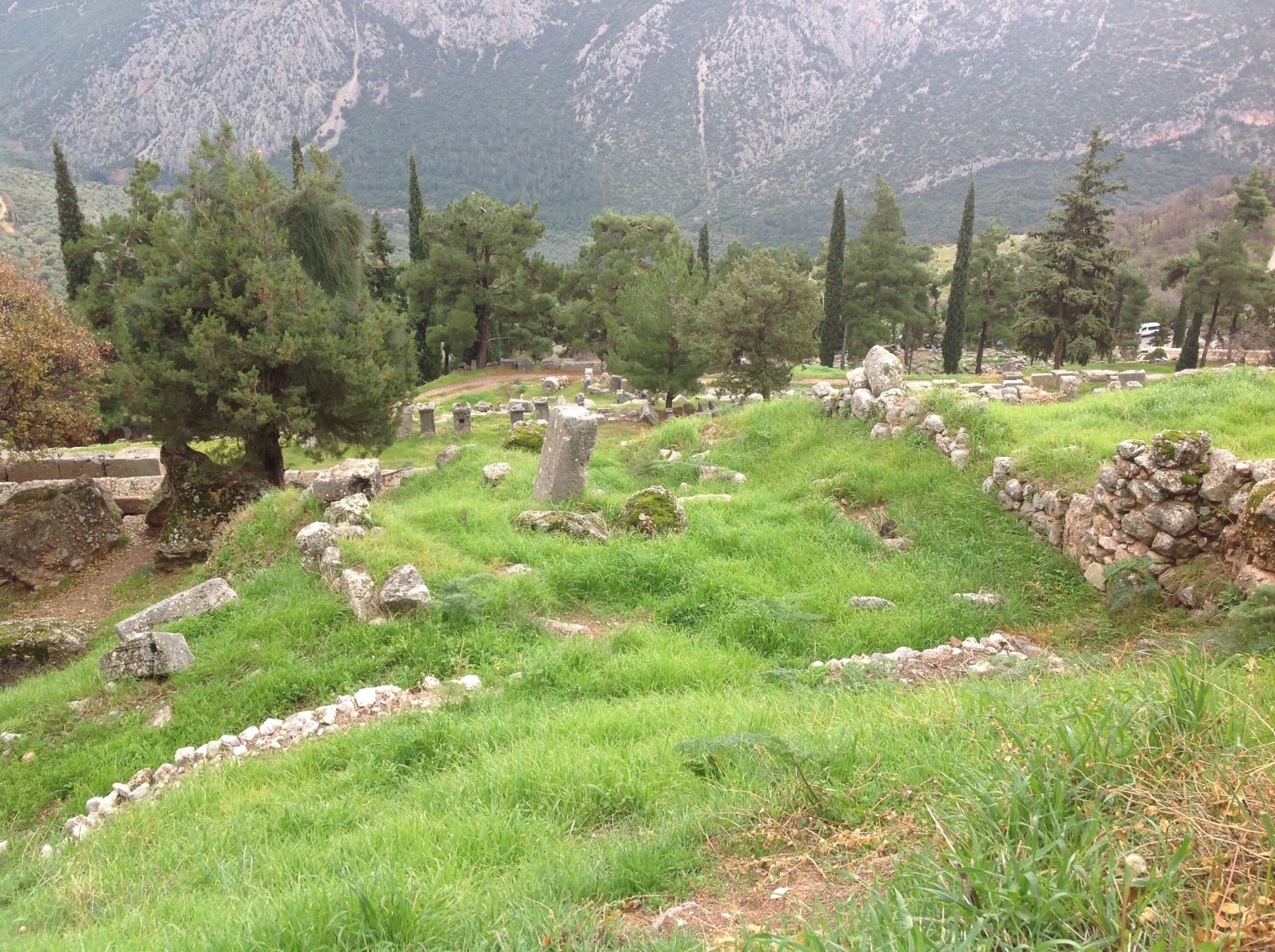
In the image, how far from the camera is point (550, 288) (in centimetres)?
4131

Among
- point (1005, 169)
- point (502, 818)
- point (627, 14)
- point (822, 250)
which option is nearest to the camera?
point (502, 818)

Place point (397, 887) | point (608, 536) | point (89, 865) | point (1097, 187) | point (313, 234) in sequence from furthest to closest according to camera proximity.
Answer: point (1097, 187)
point (313, 234)
point (608, 536)
point (89, 865)
point (397, 887)

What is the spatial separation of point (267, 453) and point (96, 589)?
3.71 metres

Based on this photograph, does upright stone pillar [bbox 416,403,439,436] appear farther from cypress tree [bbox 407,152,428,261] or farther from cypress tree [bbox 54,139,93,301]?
cypress tree [bbox 407,152,428,261]

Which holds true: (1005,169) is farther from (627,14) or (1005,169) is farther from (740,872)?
(740,872)

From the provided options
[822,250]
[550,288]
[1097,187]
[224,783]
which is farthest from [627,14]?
[224,783]

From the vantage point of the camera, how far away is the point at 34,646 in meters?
9.13

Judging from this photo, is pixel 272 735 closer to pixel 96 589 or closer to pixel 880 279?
pixel 96 589

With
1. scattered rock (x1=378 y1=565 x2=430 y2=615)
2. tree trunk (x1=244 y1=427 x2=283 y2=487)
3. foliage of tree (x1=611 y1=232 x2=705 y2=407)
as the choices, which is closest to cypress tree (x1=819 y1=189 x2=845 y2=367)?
foliage of tree (x1=611 y1=232 x2=705 y2=407)

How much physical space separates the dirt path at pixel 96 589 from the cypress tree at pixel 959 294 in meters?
36.4

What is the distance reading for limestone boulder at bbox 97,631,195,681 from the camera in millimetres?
7188

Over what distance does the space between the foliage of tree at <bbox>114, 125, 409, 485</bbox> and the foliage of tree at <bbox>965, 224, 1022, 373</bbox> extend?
1566 inches

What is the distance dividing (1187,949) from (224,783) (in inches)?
215

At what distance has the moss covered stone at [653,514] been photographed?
9.67 meters
